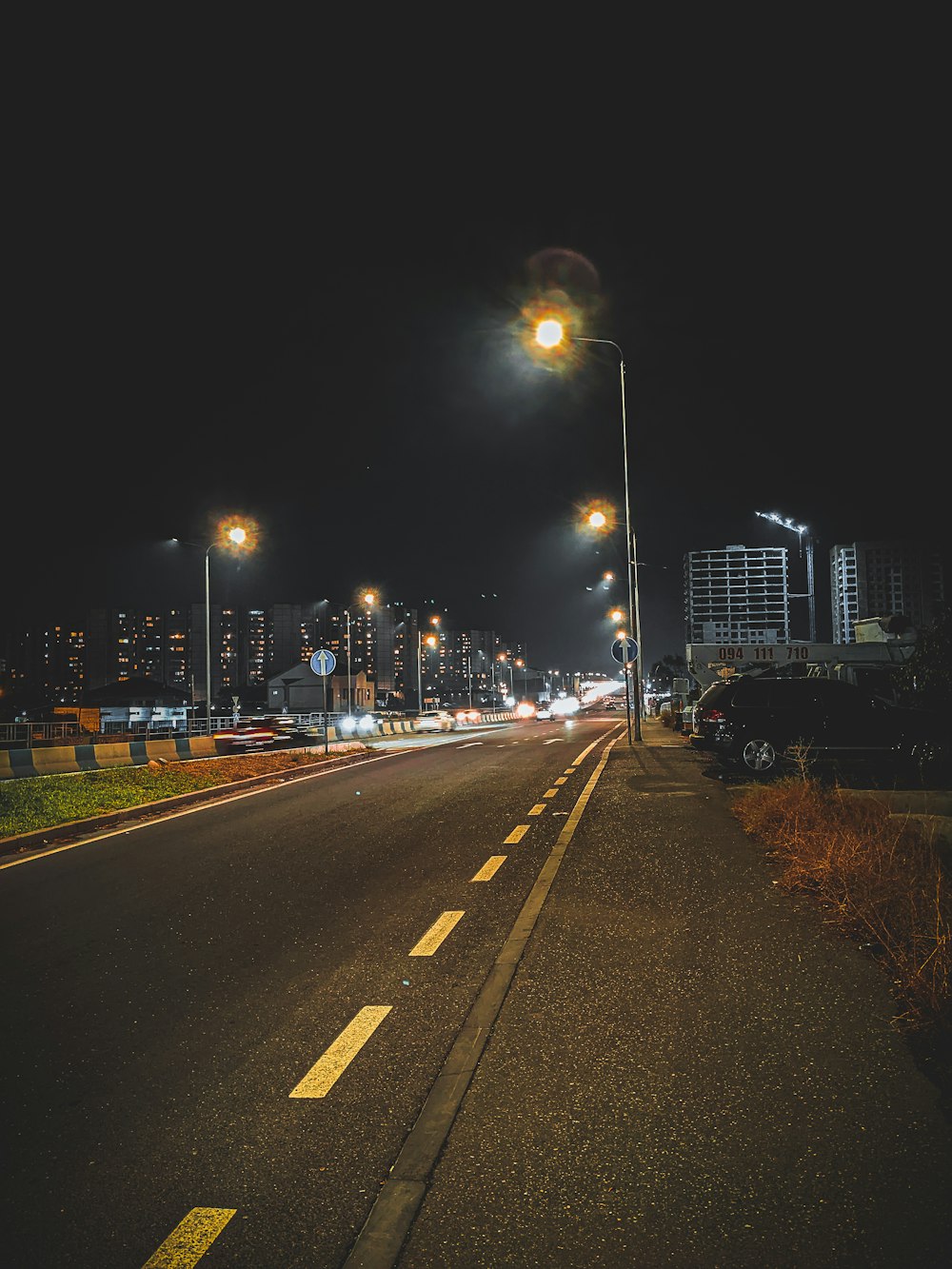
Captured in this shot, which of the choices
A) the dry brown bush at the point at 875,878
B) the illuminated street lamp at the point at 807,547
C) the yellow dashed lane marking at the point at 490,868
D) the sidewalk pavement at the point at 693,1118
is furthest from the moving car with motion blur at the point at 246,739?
the illuminated street lamp at the point at 807,547

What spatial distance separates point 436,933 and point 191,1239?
3.58 meters

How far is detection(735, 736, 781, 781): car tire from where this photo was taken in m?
15.4

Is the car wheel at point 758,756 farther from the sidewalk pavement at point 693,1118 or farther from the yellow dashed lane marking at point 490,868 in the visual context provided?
the sidewalk pavement at point 693,1118

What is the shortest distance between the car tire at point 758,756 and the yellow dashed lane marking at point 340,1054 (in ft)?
38.4

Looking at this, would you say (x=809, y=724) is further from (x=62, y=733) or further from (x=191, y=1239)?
(x=62, y=733)

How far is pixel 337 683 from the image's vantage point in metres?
107

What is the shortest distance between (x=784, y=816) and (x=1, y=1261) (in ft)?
27.7

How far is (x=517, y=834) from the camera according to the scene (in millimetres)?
10656

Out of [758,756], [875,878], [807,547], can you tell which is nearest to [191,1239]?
[875,878]

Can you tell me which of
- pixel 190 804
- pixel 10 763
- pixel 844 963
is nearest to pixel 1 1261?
pixel 844 963

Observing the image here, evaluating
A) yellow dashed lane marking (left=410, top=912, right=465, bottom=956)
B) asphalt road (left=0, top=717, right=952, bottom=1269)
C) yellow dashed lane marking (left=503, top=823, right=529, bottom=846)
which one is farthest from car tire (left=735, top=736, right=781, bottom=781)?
yellow dashed lane marking (left=410, top=912, right=465, bottom=956)

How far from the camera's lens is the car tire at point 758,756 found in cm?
1542

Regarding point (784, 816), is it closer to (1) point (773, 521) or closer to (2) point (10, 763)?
(2) point (10, 763)

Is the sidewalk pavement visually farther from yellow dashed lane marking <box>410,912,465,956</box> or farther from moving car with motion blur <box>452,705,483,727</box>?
moving car with motion blur <box>452,705,483,727</box>
